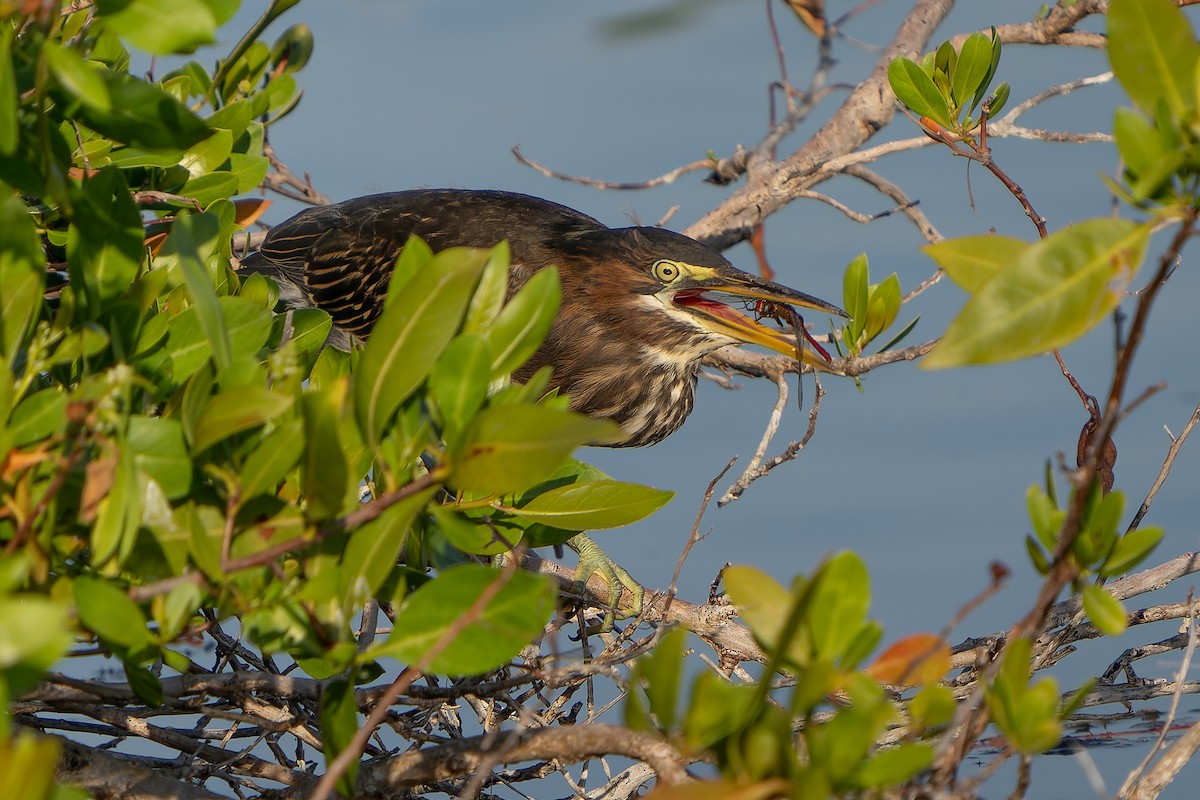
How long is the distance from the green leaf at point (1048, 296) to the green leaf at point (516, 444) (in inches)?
14.3

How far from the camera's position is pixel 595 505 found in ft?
5.52

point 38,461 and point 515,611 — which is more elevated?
point 38,461

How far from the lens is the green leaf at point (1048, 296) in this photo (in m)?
A: 1.12

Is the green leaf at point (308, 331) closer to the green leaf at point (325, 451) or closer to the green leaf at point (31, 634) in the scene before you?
the green leaf at point (325, 451)

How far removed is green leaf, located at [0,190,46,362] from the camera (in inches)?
50.3

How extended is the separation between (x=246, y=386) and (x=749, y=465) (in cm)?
225

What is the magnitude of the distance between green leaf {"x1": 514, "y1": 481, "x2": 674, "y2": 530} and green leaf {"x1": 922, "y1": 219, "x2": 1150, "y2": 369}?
635 mm

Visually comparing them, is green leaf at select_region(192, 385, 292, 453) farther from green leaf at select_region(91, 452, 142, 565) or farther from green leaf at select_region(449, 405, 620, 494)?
green leaf at select_region(449, 405, 620, 494)

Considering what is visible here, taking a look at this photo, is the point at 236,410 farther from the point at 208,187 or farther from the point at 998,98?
the point at 998,98

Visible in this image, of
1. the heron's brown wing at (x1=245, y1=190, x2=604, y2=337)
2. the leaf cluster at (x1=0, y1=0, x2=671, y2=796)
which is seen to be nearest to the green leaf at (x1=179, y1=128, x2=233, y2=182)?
the leaf cluster at (x1=0, y1=0, x2=671, y2=796)

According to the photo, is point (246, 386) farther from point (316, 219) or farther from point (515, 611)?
point (316, 219)

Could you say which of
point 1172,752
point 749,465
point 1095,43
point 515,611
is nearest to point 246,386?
point 515,611

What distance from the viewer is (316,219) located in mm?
5195

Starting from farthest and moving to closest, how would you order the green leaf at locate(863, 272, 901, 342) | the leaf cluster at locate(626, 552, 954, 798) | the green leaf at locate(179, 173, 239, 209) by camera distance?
the green leaf at locate(863, 272, 901, 342), the green leaf at locate(179, 173, 239, 209), the leaf cluster at locate(626, 552, 954, 798)
